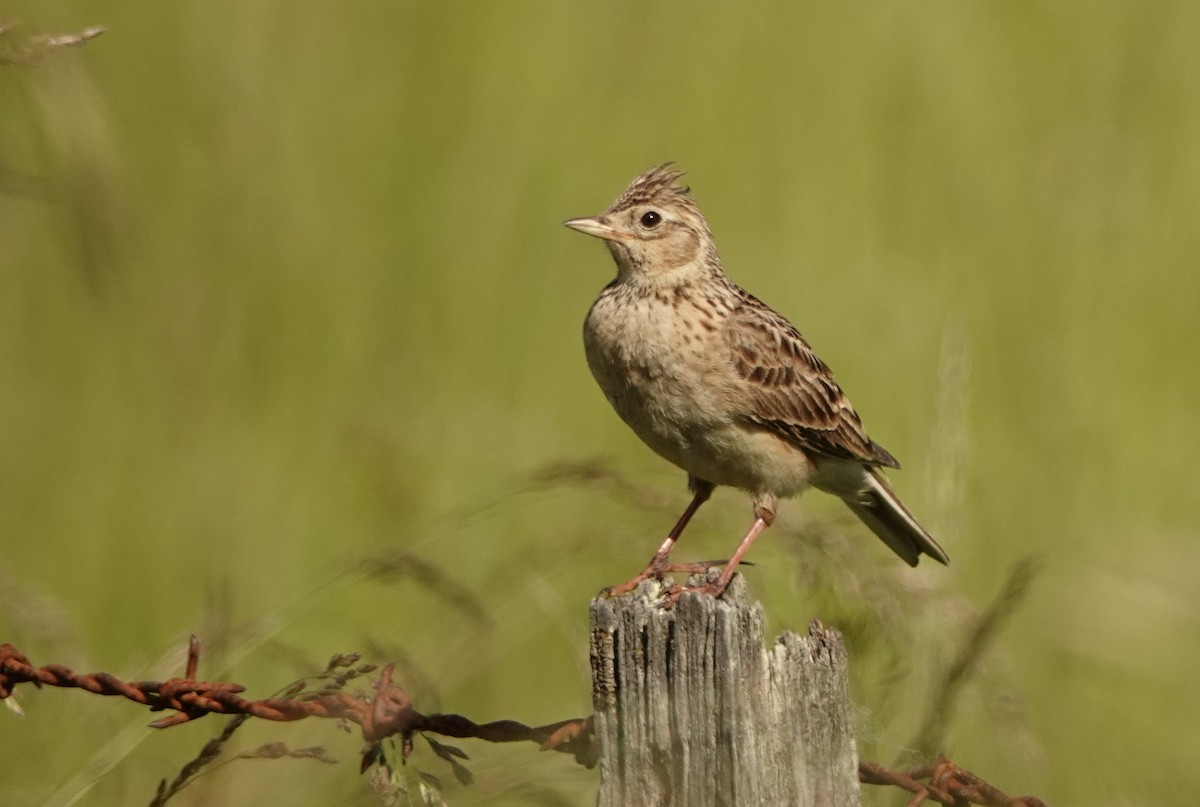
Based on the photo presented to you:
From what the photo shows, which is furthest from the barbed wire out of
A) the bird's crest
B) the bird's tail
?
the bird's crest

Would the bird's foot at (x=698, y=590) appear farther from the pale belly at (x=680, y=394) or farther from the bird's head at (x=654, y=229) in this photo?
the bird's head at (x=654, y=229)

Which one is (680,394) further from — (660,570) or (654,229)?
(654,229)

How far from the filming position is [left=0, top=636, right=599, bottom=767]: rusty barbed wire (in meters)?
3.71

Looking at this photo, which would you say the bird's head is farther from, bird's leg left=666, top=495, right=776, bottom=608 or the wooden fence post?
the wooden fence post

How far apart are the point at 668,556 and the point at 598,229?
49.5 inches

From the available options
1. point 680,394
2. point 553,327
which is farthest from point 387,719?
point 553,327

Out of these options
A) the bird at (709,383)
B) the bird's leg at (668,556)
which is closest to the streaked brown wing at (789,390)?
the bird at (709,383)

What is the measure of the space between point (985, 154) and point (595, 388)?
10.4 feet

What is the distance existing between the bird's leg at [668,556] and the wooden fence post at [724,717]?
3.79 ft

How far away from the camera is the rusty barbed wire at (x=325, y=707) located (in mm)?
3713

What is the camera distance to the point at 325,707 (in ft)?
12.7

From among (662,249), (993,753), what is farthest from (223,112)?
(993,753)

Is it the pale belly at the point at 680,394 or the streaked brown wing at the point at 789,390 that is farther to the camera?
the streaked brown wing at the point at 789,390

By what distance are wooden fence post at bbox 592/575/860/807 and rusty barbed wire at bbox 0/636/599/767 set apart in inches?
14.1
